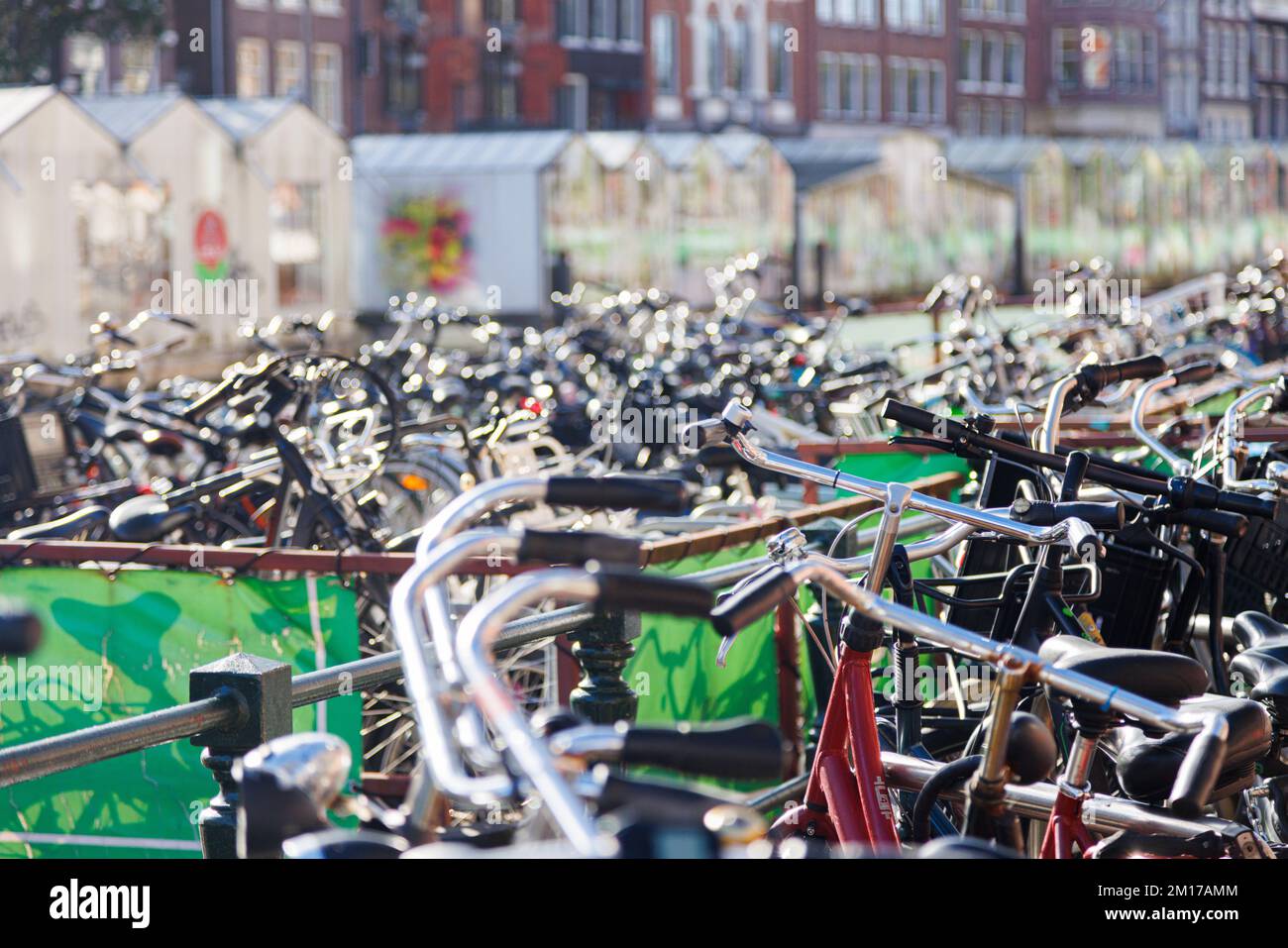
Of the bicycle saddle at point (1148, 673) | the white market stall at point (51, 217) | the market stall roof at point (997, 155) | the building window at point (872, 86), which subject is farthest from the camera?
the building window at point (872, 86)

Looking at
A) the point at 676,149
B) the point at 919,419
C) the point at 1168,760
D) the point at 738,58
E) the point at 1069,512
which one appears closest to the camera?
the point at 1168,760

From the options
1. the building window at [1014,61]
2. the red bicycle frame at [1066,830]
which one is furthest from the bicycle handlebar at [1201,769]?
the building window at [1014,61]

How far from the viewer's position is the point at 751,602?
1.93 meters

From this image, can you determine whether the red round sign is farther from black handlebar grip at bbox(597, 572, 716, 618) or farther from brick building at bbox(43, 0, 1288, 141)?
black handlebar grip at bbox(597, 572, 716, 618)

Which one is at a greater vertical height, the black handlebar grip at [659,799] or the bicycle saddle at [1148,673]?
the black handlebar grip at [659,799]

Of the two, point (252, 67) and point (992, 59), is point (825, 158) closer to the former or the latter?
point (252, 67)

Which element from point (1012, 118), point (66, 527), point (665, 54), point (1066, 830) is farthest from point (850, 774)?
point (1012, 118)

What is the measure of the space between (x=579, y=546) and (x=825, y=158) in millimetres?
34139

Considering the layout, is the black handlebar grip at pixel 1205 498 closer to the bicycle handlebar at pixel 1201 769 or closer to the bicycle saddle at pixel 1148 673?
the bicycle saddle at pixel 1148 673

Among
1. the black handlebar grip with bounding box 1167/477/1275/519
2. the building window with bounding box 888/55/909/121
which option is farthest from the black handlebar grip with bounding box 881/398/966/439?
the building window with bounding box 888/55/909/121

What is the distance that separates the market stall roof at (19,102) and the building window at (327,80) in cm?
3017

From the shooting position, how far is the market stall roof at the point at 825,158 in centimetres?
3441
